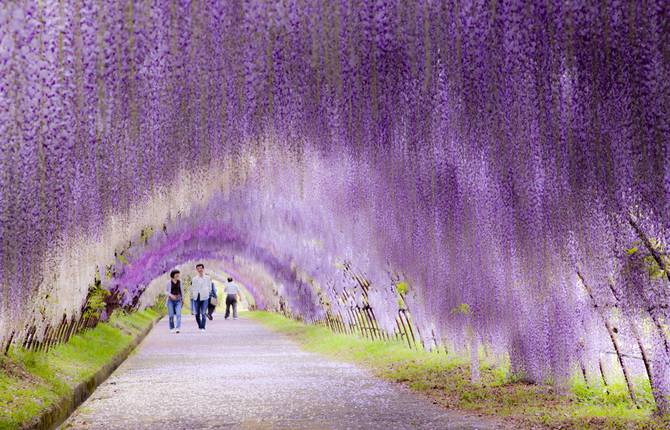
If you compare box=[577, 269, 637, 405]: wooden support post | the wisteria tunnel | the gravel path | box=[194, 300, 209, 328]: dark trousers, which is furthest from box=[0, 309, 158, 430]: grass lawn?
box=[194, 300, 209, 328]: dark trousers

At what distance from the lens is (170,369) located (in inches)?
592

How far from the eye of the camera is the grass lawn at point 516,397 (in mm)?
7678

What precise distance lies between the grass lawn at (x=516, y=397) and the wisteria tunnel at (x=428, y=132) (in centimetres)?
28

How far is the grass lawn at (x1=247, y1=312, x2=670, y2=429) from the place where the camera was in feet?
25.2

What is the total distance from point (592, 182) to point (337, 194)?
300 inches

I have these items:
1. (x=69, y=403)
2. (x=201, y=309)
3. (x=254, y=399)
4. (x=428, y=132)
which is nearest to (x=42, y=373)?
(x=69, y=403)

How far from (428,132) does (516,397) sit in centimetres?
303

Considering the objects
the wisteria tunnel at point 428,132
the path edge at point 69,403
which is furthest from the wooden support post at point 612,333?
the path edge at point 69,403

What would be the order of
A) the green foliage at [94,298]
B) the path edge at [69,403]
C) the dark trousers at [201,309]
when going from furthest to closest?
the dark trousers at [201,309]
the green foliage at [94,298]
the path edge at [69,403]

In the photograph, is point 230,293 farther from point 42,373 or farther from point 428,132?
point 428,132

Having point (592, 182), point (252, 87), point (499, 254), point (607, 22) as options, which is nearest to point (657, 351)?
point (592, 182)

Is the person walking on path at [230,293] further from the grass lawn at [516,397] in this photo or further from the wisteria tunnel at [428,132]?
the wisteria tunnel at [428,132]

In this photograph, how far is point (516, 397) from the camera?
948cm

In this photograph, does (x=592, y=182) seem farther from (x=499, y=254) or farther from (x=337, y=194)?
(x=337, y=194)
